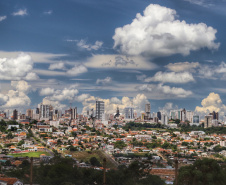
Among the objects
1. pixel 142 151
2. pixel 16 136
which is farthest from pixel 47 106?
pixel 142 151

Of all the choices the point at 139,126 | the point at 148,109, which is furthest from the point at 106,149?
the point at 148,109

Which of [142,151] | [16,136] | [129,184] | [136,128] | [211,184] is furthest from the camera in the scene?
[136,128]

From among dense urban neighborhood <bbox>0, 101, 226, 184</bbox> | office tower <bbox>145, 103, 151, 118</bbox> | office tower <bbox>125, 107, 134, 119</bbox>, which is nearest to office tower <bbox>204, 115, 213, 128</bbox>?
dense urban neighborhood <bbox>0, 101, 226, 184</bbox>

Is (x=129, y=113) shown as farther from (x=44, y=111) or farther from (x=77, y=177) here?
(x=77, y=177)

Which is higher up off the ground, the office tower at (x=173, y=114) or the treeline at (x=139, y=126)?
the office tower at (x=173, y=114)

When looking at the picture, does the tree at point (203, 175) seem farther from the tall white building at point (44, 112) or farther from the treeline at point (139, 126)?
the tall white building at point (44, 112)

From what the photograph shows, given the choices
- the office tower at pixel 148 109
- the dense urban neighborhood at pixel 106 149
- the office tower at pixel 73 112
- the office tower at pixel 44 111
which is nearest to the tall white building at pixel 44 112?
the office tower at pixel 44 111

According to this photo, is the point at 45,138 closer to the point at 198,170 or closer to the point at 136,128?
the point at 136,128

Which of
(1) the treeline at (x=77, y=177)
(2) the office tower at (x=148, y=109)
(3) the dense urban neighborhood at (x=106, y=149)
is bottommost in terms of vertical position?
(3) the dense urban neighborhood at (x=106, y=149)

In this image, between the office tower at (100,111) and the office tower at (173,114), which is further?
the office tower at (173,114)
